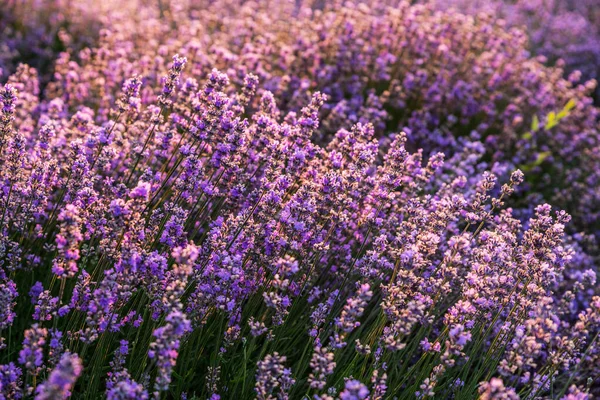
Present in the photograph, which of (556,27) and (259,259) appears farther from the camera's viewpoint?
(556,27)

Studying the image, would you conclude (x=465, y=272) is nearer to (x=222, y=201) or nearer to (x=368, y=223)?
(x=368, y=223)

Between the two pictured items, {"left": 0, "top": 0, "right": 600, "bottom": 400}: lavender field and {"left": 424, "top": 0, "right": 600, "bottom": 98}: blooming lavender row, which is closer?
{"left": 0, "top": 0, "right": 600, "bottom": 400}: lavender field

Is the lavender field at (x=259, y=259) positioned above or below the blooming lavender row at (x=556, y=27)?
below

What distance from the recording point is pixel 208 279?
3.00m

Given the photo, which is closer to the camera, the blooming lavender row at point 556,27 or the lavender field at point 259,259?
the lavender field at point 259,259

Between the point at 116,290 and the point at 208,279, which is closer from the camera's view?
the point at 116,290

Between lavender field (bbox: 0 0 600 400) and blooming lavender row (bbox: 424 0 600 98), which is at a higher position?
blooming lavender row (bbox: 424 0 600 98)

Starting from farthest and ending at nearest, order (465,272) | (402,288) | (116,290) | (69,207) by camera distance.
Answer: (465,272) → (402,288) → (116,290) → (69,207)

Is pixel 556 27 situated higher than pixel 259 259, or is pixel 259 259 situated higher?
pixel 556 27

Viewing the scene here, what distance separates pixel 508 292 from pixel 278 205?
52.5 inches

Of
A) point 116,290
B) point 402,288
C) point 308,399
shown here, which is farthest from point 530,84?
point 116,290

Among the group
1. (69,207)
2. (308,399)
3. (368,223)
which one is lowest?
(308,399)

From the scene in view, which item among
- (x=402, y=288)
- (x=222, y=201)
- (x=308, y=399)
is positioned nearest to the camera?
(x=308, y=399)

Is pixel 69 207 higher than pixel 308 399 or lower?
higher
